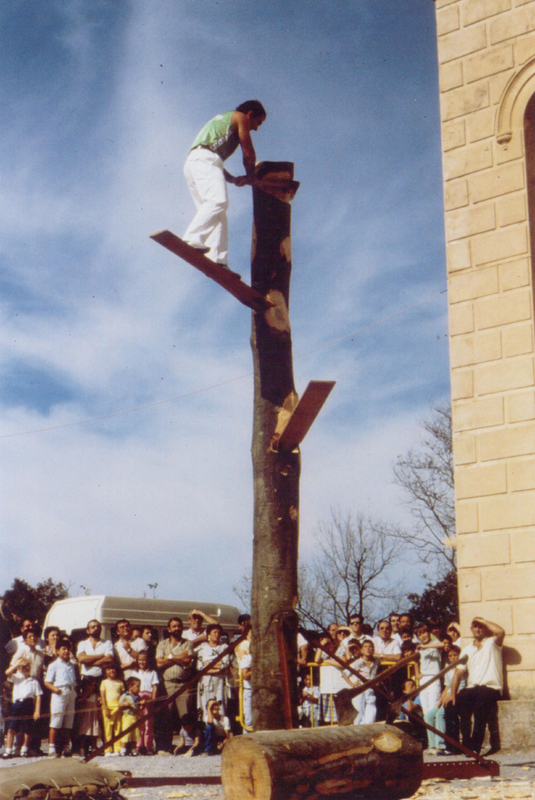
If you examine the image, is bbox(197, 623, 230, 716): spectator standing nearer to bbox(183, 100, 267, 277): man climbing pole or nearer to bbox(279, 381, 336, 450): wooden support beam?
bbox(279, 381, 336, 450): wooden support beam

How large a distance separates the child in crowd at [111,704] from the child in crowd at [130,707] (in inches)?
2.2

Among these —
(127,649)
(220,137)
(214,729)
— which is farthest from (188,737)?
(220,137)

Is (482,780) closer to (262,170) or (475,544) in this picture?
(475,544)

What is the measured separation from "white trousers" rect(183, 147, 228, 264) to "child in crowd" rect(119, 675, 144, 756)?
688cm

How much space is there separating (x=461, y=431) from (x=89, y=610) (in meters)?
9.26

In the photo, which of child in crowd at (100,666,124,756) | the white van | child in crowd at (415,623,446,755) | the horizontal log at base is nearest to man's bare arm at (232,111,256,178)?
the horizontal log at base

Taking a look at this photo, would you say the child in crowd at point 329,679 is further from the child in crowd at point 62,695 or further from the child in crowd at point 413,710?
the child in crowd at point 62,695

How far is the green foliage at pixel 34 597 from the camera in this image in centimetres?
3653

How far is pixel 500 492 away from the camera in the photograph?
32.6 ft

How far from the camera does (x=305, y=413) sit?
564 centimetres

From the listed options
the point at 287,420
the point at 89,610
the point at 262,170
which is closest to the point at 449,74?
the point at 262,170

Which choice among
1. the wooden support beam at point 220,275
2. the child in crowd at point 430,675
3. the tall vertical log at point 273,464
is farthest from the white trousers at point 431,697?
the wooden support beam at point 220,275

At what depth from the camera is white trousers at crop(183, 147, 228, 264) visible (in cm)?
638

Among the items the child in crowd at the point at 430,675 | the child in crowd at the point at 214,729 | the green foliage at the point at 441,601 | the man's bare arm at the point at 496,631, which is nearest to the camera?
the man's bare arm at the point at 496,631
